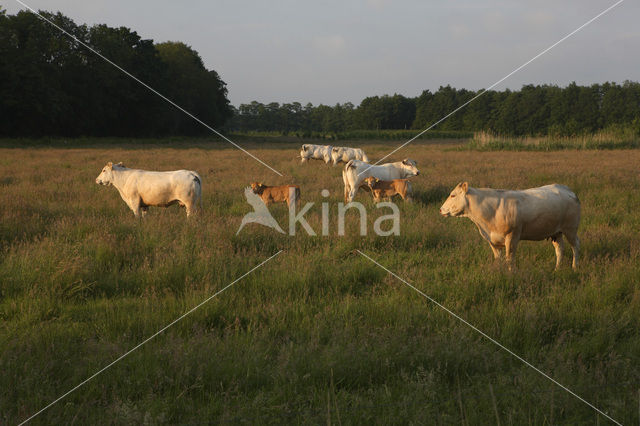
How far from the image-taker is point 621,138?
34750 millimetres

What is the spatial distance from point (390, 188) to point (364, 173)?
4.93 ft

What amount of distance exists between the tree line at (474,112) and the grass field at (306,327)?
56.9 meters

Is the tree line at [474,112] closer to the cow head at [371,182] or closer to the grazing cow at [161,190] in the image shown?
the cow head at [371,182]

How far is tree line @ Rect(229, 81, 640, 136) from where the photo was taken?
274 ft

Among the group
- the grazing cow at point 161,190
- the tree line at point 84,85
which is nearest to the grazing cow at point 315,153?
the grazing cow at point 161,190

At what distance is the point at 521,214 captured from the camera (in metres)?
6.45

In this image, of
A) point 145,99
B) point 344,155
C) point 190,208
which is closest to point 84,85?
point 145,99

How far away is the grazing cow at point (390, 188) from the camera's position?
40.6 feet

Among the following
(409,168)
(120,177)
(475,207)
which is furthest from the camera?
(409,168)

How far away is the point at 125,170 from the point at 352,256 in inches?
257

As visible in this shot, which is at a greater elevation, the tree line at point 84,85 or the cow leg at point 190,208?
the tree line at point 84,85

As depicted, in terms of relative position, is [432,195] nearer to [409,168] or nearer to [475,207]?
[409,168]

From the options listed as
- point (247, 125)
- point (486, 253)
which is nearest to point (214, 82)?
point (247, 125)

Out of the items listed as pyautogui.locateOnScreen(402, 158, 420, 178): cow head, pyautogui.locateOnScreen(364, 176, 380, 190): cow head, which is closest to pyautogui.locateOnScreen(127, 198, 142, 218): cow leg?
pyautogui.locateOnScreen(364, 176, 380, 190): cow head
